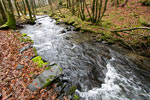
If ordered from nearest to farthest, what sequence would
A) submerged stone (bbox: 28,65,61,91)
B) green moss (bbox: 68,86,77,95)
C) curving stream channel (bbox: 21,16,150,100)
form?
submerged stone (bbox: 28,65,61,91)
green moss (bbox: 68,86,77,95)
curving stream channel (bbox: 21,16,150,100)

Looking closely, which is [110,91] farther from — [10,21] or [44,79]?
[10,21]

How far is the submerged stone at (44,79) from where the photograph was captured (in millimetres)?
3357

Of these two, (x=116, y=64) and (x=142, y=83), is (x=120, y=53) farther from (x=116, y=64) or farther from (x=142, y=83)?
(x=142, y=83)

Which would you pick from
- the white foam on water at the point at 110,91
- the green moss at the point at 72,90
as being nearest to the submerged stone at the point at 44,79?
the green moss at the point at 72,90

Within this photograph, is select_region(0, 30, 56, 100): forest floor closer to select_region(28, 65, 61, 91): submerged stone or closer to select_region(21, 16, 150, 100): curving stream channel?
select_region(28, 65, 61, 91): submerged stone

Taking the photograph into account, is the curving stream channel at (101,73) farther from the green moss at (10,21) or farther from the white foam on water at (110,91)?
the green moss at (10,21)

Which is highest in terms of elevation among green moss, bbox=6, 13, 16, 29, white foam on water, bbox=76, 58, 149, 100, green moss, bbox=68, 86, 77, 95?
green moss, bbox=6, 13, 16, 29

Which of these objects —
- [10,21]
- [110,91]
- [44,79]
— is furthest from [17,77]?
[10,21]

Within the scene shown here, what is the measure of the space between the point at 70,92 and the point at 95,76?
1.90 meters

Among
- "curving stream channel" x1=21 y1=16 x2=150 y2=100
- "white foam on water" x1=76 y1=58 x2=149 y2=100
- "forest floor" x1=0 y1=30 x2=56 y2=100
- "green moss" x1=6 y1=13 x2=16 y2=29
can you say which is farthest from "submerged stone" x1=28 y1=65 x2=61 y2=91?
"green moss" x1=6 y1=13 x2=16 y2=29

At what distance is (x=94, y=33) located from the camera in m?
10.3

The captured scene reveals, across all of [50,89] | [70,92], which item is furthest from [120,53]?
[50,89]

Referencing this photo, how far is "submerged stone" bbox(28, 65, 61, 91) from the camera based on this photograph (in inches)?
132

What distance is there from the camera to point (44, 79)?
362cm
